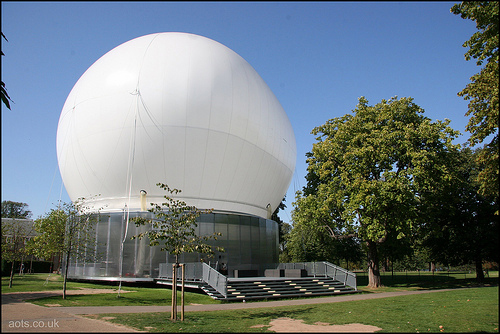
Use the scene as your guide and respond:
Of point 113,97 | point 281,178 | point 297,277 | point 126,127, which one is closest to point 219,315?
point 297,277

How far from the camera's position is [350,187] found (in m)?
22.2

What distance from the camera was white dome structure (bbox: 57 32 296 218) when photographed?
23.1 metres

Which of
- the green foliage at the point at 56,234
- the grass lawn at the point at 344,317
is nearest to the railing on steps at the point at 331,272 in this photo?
the grass lawn at the point at 344,317

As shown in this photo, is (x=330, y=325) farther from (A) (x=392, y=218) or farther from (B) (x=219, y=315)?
(A) (x=392, y=218)

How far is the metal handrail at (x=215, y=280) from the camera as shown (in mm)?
16292

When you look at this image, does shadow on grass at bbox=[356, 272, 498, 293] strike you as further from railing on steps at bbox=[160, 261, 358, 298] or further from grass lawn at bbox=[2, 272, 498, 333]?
grass lawn at bbox=[2, 272, 498, 333]

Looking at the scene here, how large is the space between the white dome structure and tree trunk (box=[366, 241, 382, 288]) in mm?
8500

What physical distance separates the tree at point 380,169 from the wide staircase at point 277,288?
151 inches

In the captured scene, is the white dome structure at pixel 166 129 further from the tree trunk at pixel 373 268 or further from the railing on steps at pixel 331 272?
the tree trunk at pixel 373 268

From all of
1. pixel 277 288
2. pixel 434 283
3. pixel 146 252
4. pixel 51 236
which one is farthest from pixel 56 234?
pixel 434 283

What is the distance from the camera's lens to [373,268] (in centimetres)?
2394

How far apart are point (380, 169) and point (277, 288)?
34.0 ft

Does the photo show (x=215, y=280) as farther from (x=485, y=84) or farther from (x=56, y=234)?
(x=485, y=84)

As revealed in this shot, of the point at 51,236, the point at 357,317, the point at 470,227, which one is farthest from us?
the point at 470,227
